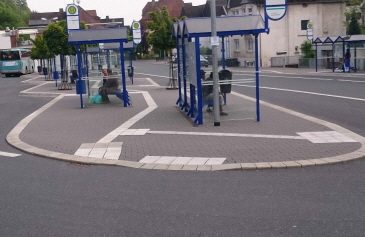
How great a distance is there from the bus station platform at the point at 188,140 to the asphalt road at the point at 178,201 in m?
0.50

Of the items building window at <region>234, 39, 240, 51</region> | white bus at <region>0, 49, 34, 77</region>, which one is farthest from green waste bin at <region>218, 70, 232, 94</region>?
white bus at <region>0, 49, 34, 77</region>

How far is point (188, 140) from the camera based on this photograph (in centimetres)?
1208

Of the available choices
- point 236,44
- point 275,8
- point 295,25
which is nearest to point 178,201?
point 275,8

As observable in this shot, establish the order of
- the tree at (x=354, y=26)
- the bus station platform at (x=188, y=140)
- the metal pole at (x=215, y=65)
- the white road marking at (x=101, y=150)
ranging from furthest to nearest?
the tree at (x=354, y=26) < the metal pole at (x=215, y=65) < the white road marking at (x=101, y=150) < the bus station platform at (x=188, y=140)

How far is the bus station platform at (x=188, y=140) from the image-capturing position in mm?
9906

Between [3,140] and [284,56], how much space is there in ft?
155

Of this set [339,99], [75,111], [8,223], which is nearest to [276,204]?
[8,223]

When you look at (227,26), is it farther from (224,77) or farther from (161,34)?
(161,34)

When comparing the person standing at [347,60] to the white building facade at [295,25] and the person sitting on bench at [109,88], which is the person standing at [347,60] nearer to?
the white building facade at [295,25]

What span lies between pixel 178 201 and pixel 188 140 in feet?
15.5

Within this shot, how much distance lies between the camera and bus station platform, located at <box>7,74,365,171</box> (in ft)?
→ 32.5

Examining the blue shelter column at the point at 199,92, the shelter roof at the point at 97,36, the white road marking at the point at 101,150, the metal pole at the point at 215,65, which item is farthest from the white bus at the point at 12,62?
the white road marking at the point at 101,150

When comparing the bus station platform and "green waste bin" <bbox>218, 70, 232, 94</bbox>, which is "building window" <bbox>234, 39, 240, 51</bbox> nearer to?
the bus station platform

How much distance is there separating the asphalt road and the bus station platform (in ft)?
1.65
